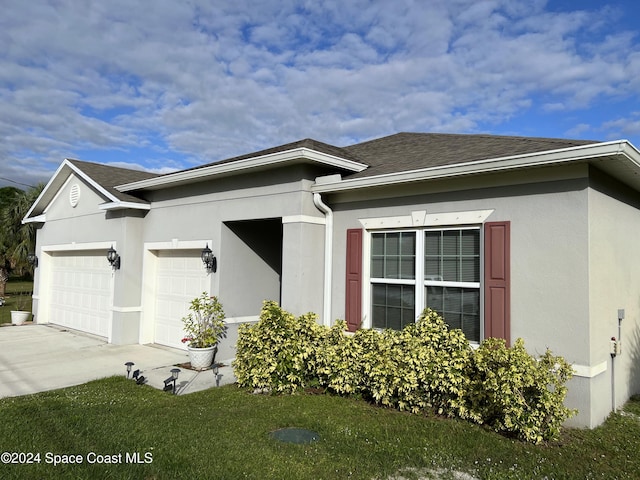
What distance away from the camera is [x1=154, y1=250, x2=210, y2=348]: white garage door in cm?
962

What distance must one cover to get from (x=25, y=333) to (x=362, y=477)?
12.1m

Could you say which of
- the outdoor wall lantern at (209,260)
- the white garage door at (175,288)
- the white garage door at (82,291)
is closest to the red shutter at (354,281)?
the outdoor wall lantern at (209,260)

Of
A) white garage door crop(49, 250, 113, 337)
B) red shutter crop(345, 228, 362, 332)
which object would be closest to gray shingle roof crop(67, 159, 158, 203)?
white garage door crop(49, 250, 113, 337)

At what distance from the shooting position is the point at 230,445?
14.6 ft

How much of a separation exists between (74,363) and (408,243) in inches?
279

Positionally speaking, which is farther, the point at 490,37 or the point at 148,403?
the point at 490,37

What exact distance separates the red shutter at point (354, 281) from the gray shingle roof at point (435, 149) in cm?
114

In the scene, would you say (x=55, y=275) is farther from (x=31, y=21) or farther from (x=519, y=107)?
(x=519, y=107)

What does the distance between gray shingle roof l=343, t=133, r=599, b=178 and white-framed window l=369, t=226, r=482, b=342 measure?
111 centimetres

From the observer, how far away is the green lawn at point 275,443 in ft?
12.9

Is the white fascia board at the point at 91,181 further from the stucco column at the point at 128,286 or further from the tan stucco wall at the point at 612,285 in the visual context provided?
the tan stucco wall at the point at 612,285

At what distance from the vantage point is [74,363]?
8641mm

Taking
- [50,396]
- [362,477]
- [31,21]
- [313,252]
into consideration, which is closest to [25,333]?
[50,396]

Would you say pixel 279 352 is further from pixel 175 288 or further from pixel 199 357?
pixel 175 288
